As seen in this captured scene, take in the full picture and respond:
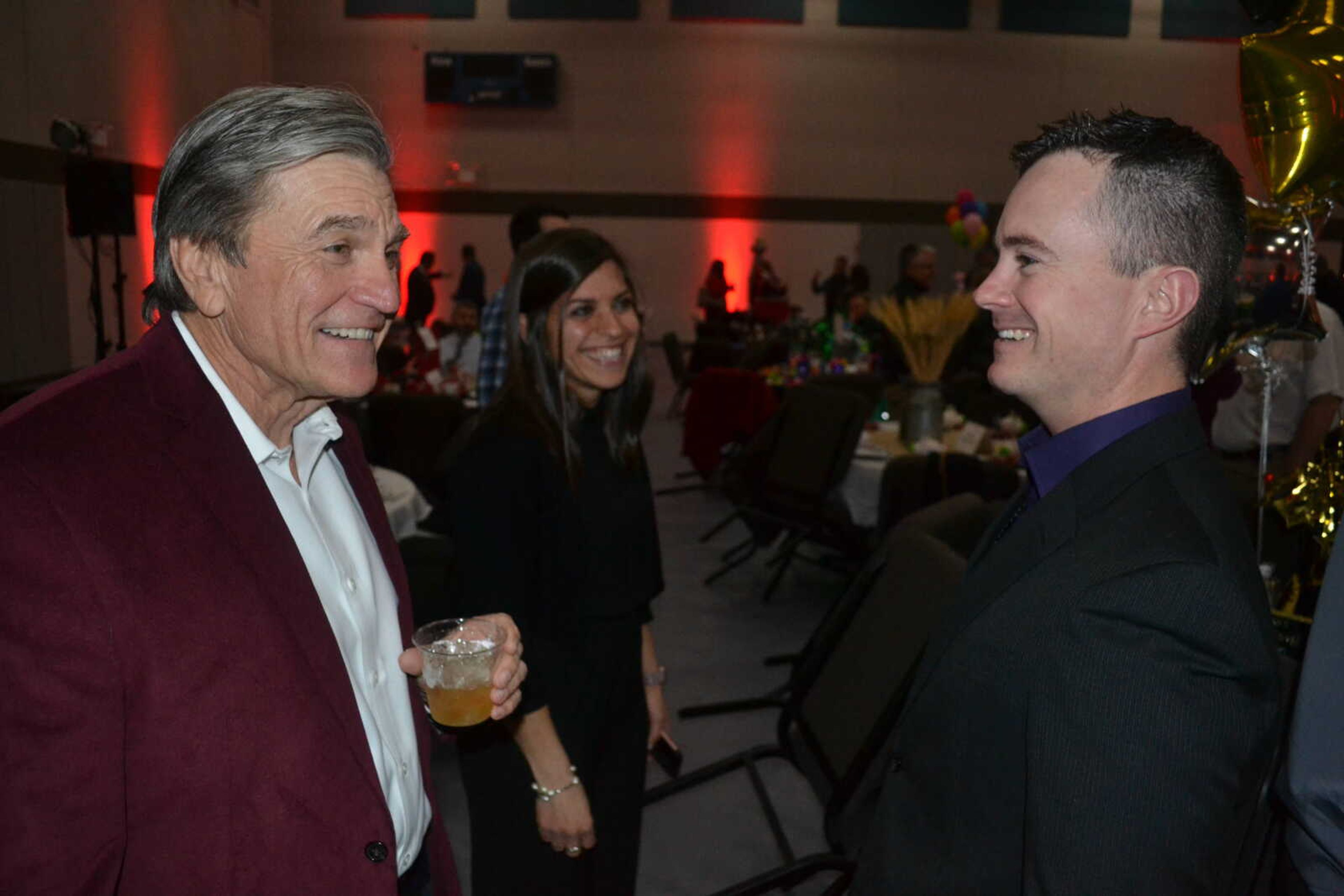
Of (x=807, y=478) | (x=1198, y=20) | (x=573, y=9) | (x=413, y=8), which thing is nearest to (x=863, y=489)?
(x=807, y=478)

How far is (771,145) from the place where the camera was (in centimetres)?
1538

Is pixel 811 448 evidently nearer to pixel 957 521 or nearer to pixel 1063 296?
pixel 957 521

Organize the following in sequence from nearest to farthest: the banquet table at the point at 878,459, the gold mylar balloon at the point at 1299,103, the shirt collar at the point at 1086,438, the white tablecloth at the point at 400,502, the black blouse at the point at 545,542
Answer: the shirt collar at the point at 1086,438
the black blouse at the point at 545,542
the gold mylar balloon at the point at 1299,103
the white tablecloth at the point at 400,502
the banquet table at the point at 878,459

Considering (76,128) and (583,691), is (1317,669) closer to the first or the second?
(583,691)

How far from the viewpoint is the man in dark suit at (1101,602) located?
3.41 ft

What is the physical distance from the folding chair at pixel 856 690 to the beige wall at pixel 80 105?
24.3 feet

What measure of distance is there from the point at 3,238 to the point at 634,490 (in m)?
7.44

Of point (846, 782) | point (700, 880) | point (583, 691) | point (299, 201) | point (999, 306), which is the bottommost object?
point (700, 880)

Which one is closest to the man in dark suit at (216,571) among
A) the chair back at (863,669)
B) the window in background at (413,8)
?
the chair back at (863,669)

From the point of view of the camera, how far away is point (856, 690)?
2170mm

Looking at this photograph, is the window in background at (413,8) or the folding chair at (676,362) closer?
the folding chair at (676,362)

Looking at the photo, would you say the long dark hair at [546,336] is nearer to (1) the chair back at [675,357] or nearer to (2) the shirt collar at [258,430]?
(2) the shirt collar at [258,430]

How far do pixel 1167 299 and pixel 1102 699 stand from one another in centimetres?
52

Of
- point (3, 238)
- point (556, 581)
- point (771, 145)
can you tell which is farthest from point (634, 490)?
point (771, 145)
